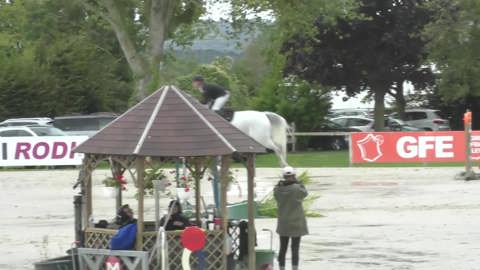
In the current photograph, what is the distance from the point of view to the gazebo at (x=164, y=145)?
42.6ft

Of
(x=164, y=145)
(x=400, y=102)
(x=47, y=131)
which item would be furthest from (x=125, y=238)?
(x=400, y=102)

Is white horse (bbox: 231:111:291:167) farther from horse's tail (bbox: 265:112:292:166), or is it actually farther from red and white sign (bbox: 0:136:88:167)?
red and white sign (bbox: 0:136:88:167)

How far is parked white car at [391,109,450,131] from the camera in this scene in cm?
6271

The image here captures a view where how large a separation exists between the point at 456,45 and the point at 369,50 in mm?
5045

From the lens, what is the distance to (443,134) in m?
37.3

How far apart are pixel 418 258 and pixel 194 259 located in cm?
434

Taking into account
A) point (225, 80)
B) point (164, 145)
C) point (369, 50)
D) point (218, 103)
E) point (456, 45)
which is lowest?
point (164, 145)

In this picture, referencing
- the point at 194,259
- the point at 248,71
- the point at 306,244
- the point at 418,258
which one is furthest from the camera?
the point at 248,71

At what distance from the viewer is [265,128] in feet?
86.4

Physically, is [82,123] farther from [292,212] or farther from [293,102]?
[292,212]

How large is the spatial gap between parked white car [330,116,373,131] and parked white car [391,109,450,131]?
2.83m

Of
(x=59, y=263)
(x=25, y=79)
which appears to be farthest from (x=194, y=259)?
(x=25, y=79)

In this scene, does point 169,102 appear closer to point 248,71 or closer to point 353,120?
point 353,120

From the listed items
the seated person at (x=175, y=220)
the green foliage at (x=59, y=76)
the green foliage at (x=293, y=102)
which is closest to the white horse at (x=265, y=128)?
the seated person at (x=175, y=220)
